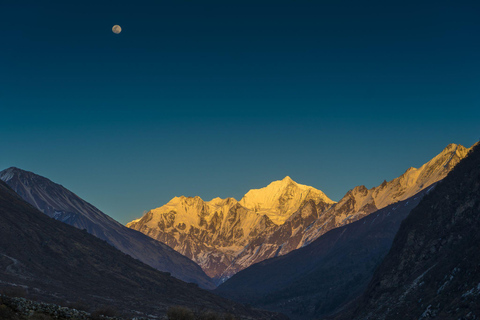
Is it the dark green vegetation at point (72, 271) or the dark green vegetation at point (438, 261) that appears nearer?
the dark green vegetation at point (438, 261)

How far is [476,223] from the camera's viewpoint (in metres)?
91.5

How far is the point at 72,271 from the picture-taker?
15738 cm

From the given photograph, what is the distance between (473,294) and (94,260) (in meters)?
144

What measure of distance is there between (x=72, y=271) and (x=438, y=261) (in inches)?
4525

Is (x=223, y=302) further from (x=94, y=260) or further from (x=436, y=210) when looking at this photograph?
(x=436, y=210)

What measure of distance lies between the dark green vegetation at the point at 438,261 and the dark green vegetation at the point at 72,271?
61897mm

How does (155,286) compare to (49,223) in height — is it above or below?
below

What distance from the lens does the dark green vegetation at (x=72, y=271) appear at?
129500mm

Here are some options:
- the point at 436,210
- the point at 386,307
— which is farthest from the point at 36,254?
the point at 436,210

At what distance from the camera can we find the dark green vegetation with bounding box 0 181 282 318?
130 metres

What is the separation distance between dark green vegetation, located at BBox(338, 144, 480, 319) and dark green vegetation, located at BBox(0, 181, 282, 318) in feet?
203

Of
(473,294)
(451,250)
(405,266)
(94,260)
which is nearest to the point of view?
(473,294)

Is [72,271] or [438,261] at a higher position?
[438,261]

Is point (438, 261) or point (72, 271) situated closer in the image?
point (438, 261)
